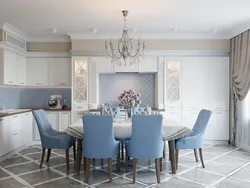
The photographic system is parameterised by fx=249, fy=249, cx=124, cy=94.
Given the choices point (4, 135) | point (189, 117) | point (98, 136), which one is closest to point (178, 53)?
point (189, 117)

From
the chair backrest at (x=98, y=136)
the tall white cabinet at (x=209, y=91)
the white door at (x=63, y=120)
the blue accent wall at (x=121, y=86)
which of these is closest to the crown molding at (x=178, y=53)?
the tall white cabinet at (x=209, y=91)

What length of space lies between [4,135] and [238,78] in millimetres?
5005

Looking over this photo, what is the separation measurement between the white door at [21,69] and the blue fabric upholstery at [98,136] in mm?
3179

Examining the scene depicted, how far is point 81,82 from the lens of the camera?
238 inches

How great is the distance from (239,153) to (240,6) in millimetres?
2927

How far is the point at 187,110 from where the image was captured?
238 inches

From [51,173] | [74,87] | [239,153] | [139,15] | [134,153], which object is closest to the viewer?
[134,153]

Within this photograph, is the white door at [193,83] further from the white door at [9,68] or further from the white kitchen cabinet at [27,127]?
the white door at [9,68]

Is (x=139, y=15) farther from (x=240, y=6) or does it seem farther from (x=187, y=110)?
(x=187, y=110)

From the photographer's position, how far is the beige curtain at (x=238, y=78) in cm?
523

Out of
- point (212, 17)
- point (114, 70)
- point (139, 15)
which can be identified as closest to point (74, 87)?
point (114, 70)

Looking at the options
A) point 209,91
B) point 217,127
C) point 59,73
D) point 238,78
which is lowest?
point 217,127

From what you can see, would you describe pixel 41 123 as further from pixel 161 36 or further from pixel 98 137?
pixel 161 36

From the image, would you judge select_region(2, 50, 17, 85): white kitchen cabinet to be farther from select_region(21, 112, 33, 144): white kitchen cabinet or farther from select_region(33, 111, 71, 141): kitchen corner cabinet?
select_region(33, 111, 71, 141): kitchen corner cabinet
